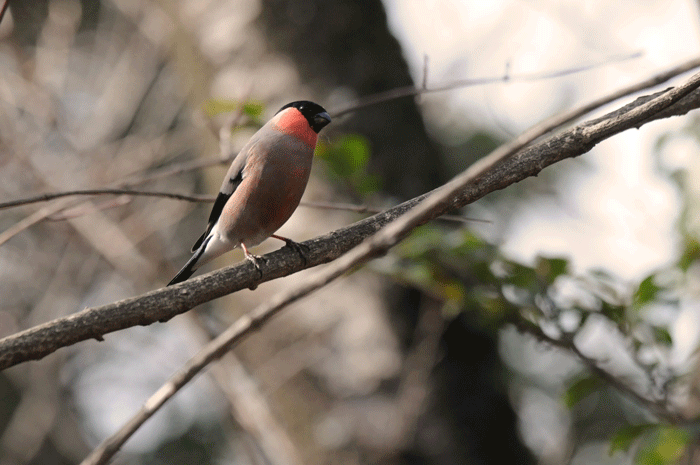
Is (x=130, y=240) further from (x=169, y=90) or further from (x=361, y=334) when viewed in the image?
(x=169, y=90)

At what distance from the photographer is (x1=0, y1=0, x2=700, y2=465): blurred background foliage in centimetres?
383

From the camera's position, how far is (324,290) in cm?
559

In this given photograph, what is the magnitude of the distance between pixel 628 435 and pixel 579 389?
2.08ft

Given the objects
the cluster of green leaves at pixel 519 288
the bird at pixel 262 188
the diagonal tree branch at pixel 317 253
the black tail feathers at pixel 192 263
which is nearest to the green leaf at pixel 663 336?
the cluster of green leaves at pixel 519 288

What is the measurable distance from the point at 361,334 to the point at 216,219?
179cm

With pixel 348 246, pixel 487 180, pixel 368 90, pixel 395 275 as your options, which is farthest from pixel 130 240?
pixel 487 180

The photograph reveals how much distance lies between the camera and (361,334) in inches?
208

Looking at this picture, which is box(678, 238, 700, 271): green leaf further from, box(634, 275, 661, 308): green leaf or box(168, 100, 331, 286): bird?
box(168, 100, 331, 286): bird

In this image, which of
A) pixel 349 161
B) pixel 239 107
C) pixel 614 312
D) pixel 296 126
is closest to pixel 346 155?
pixel 349 161

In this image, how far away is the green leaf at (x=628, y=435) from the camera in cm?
306

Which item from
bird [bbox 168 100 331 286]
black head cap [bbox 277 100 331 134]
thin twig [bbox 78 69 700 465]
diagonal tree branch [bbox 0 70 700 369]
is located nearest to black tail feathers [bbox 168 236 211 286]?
bird [bbox 168 100 331 286]

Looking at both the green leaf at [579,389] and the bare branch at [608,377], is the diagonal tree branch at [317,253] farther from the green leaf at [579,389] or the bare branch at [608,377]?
the green leaf at [579,389]

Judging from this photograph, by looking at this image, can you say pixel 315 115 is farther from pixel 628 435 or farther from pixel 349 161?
pixel 628 435

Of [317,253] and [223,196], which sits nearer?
[317,253]
